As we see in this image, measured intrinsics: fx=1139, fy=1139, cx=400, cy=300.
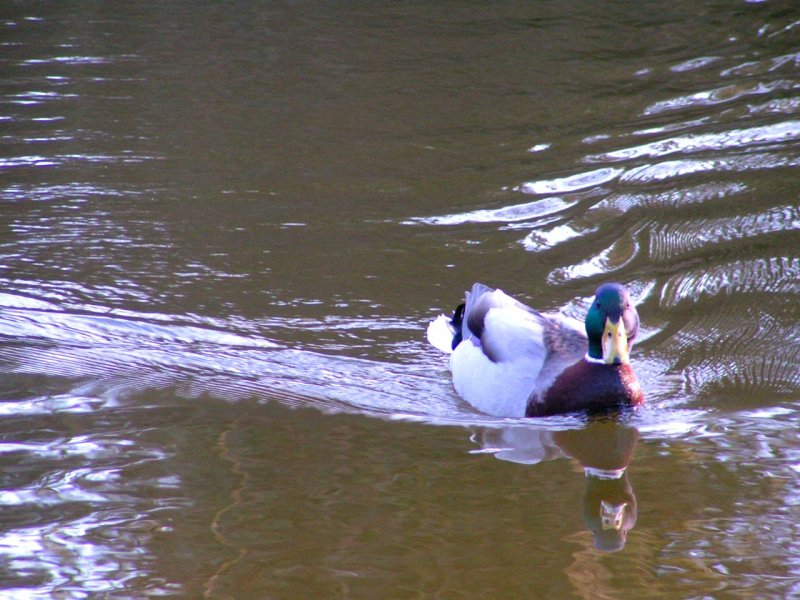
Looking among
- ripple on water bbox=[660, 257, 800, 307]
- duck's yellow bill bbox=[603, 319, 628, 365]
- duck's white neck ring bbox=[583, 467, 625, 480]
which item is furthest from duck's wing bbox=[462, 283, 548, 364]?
ripple on water bbox=[660, 257, 800, 307]

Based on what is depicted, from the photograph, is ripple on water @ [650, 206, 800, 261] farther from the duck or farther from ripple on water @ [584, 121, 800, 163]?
the duck

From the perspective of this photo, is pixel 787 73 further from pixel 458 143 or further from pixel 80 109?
pixel 80 109

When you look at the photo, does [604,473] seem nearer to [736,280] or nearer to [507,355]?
[507,355]

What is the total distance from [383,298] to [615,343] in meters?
2.11

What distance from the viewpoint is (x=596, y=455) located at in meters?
5.34

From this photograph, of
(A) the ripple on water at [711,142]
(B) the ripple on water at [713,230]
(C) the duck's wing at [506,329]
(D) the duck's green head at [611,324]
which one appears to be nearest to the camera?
(D) the duck's green head at [611,324]

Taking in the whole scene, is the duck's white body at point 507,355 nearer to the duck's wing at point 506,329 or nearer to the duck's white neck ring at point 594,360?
the duck's wing at point 506,329

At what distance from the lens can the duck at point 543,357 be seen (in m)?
5.56

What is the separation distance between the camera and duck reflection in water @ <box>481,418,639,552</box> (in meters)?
4.59

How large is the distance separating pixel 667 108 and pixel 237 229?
4512mm

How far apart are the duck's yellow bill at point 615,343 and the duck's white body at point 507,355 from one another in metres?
0.29

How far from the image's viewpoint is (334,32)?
1424cm

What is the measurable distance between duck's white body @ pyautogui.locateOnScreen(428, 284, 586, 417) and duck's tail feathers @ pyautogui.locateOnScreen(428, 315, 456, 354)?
274mm

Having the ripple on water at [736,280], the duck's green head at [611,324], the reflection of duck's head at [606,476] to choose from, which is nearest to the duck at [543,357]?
the duck's green head at [611,324]
